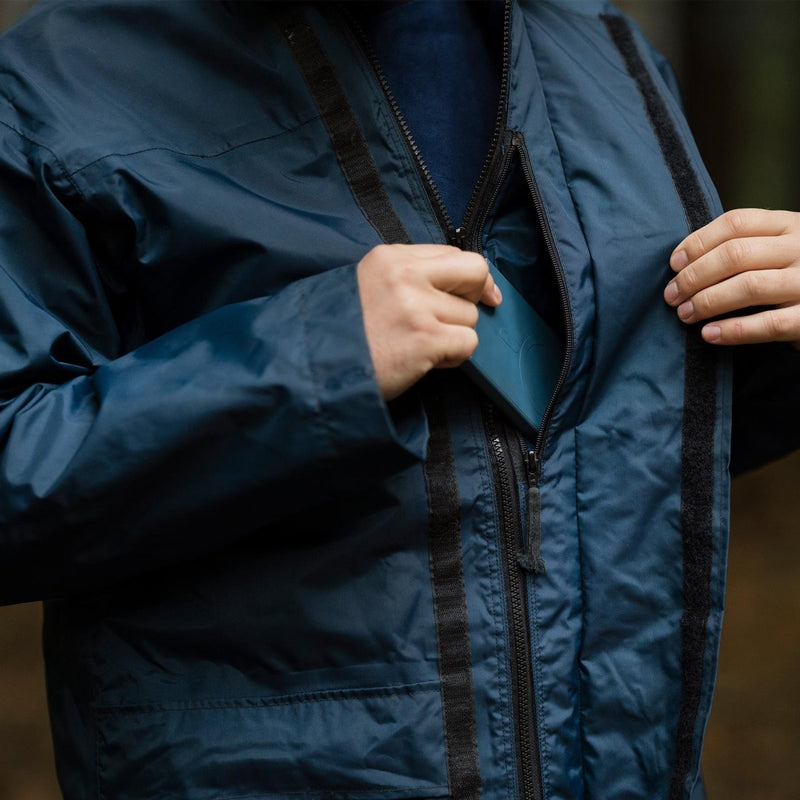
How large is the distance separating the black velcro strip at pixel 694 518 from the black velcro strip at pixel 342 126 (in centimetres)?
31

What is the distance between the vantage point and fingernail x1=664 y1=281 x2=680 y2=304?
3.08 feet

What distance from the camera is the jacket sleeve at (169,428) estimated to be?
765mm

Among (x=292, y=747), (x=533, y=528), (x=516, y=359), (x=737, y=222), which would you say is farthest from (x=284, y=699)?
(x=737, y=222)

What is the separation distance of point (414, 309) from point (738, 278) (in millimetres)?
343

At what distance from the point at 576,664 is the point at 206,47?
68cm

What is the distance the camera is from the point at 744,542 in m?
3.23

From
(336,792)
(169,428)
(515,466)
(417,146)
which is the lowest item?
(336,792)

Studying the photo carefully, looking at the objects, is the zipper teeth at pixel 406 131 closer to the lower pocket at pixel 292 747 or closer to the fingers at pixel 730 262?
the fingers at pixel 730 262

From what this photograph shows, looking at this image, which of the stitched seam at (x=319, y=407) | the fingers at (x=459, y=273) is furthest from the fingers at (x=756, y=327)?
the stitched seam at (x=319, y=407)

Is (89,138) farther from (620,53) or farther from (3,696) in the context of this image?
(3,696)

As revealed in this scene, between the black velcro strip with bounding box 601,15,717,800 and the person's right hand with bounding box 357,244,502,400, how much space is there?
273 mm

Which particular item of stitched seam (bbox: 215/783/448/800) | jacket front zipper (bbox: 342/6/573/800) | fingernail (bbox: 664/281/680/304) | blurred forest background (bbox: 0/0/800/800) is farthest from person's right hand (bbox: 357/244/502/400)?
blurred forest background (bbox: 0/0/800/800)

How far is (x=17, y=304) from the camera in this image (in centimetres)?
82

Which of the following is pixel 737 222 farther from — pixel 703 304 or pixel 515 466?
pixel 515 466
